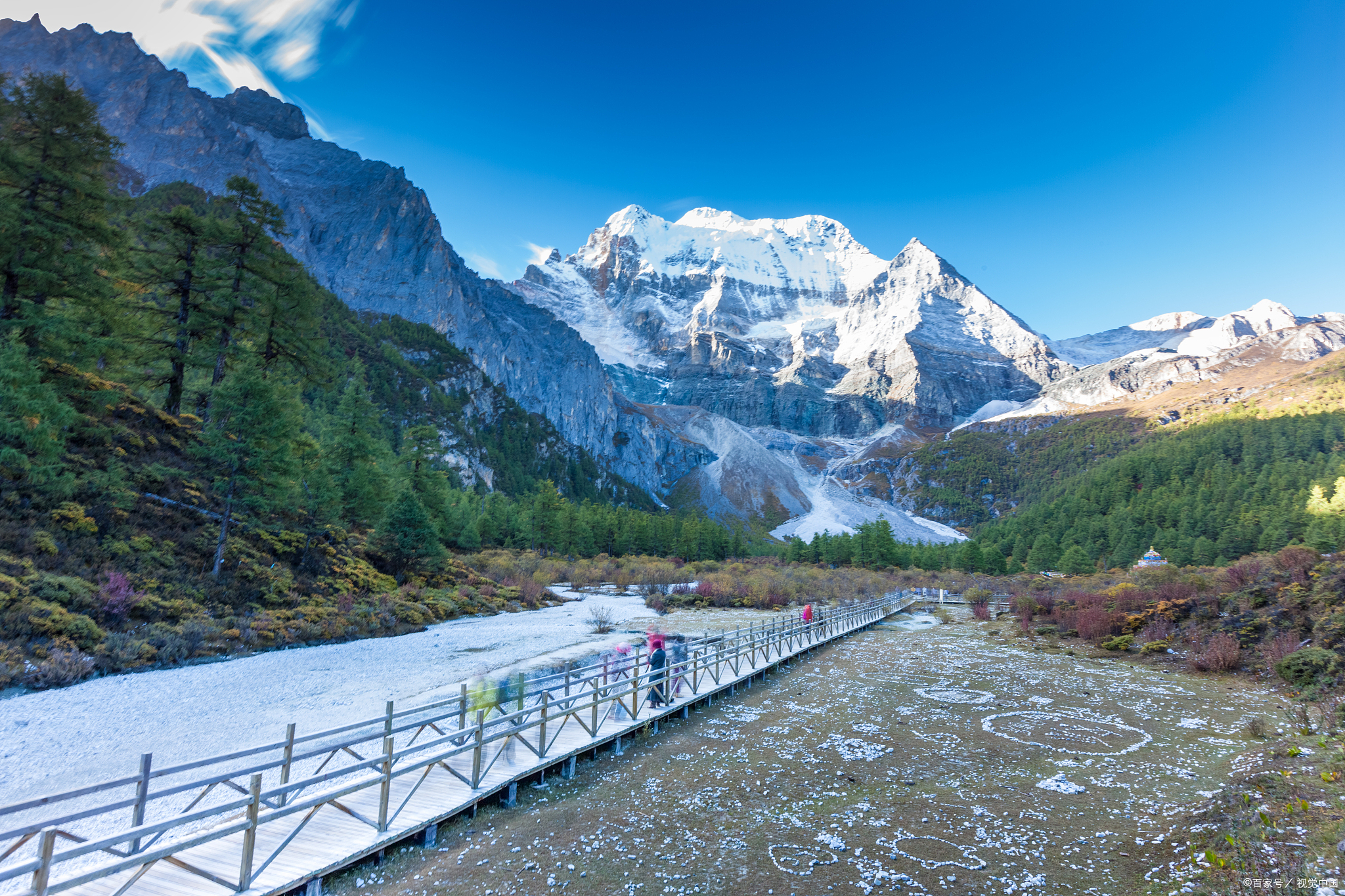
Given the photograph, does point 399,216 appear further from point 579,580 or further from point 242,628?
point 242,628

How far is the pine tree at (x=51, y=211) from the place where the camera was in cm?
2383

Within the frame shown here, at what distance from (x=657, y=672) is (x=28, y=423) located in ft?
75.8

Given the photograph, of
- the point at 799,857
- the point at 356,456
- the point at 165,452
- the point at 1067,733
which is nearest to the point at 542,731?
the point at 799,857

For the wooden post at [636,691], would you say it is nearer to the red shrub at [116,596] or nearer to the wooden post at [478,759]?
the wooden post at [478,759]

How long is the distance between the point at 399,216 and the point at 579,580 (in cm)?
13985

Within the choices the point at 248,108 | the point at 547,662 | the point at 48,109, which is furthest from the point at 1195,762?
the point at 248,108

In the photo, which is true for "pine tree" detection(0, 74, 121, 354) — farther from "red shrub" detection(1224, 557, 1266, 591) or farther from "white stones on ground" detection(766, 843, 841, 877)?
"red shrub" detection(1224, 557, 1266, 591)

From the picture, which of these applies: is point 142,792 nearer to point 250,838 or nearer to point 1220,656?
point 250,838

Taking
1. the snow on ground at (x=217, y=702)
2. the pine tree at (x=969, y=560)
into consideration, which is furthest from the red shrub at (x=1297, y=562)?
the pine tree at (x=969, y=560)

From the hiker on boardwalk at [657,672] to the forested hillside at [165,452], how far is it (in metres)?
15.6

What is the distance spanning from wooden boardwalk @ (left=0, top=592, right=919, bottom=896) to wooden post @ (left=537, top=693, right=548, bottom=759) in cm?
3

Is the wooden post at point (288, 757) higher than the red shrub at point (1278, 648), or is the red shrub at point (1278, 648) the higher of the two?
the wooden post at point (288, 757)

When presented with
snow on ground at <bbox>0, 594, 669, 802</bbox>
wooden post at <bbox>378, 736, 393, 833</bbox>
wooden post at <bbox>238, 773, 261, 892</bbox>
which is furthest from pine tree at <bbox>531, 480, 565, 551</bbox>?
wooden post at <bbox>238, 773, 261, 892</bbox>

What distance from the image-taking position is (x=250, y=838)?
22.6 ft
